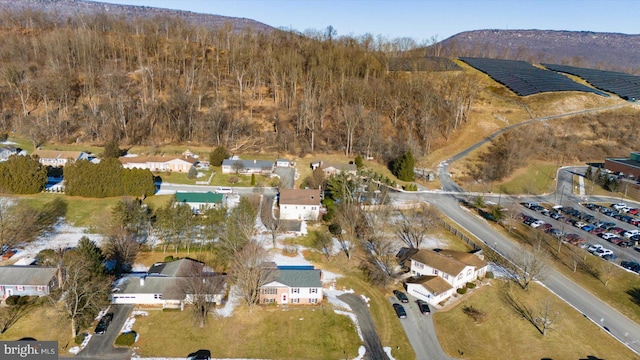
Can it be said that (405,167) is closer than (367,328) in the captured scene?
No

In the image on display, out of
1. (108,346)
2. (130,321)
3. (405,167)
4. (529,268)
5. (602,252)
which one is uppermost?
(405,167)

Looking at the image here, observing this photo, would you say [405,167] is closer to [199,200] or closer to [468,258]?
[468,258]

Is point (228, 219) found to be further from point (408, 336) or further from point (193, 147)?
point (193, 147)

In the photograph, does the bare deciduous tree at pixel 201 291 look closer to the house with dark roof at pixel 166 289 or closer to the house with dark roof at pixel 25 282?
the house with dark roof at pixel 166 289

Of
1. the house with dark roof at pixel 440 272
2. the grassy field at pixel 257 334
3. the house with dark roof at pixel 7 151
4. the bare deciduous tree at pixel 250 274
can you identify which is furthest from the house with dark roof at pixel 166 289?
the house with dark roof at pixel 7 151

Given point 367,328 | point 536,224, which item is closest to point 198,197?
point 367,328

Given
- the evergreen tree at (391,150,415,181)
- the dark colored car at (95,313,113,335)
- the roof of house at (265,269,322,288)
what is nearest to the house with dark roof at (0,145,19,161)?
the dark colored car at (95,313,113,335)

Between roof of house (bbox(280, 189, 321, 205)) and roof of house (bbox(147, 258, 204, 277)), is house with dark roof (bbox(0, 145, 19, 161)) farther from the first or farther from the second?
roof of house (bbox(280, 189, 321, 205))
